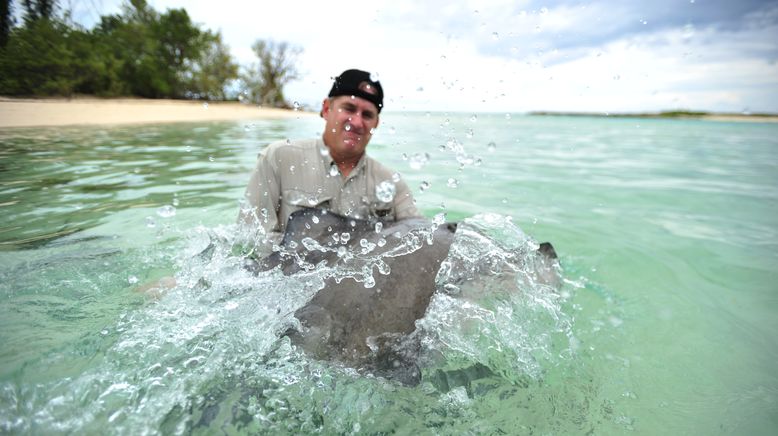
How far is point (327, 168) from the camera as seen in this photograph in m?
3.24

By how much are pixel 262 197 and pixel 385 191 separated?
1.12 meters

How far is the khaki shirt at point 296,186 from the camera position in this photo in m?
3.15

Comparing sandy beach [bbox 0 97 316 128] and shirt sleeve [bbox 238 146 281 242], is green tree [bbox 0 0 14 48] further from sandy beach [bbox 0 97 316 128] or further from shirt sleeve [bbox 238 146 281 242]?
shirt sleeve [bbox 238 146 281 242]

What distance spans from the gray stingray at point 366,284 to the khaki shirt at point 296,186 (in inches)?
32.1

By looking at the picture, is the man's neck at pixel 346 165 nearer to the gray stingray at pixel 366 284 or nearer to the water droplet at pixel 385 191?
the water droplet at pixel 385 191

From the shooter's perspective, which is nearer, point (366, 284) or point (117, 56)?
point (366, 284)

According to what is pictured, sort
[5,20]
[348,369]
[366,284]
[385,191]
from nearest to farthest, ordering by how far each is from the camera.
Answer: [348,369], [366,284], [5,20], [385,191]

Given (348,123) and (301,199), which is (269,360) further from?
(348,123)

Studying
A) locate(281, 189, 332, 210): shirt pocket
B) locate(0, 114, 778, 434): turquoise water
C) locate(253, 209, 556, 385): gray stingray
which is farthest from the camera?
locate(281, 189, 332, 210): shirt pocket

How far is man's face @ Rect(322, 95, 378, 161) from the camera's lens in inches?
Answer: 120

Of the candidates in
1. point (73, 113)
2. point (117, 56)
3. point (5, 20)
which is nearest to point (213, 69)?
point (117, 56)

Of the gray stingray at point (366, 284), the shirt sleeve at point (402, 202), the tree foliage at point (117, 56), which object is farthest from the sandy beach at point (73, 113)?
the shirt sleeve at point (402, 202)

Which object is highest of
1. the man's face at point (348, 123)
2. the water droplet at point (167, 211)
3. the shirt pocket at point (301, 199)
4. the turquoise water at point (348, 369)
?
the man's face at point (348, 123)

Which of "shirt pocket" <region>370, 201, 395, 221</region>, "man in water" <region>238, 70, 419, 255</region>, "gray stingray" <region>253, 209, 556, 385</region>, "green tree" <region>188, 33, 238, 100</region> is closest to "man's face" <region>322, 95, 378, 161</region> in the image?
"man in water" <region>238, 70, 419, 255</region>
